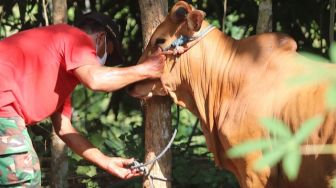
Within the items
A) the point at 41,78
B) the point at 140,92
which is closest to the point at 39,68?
the point at 41,78

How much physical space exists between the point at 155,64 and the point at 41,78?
64cm

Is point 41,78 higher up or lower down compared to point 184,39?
lower down

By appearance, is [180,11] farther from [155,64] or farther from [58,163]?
[58,163]

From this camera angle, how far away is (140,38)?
6.23m

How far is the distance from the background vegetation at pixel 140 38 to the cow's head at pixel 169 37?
145cm

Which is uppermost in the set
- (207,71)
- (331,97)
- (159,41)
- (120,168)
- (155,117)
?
(331,97)

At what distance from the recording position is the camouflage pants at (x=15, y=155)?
12.0 ft

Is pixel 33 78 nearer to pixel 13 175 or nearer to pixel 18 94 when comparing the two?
pixel 18 94

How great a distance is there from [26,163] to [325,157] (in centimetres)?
158

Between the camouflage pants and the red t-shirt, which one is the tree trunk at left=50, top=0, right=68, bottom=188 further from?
the camouflage pants

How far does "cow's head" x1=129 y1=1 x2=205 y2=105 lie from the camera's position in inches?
150

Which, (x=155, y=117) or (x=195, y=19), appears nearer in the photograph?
(x=195, y=19)

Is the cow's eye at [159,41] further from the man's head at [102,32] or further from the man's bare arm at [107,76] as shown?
the man's head at [102,32]

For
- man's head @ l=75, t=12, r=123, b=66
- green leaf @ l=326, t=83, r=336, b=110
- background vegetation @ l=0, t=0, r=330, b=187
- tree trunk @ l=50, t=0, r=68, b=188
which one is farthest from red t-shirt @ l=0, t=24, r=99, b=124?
green leaf @ l=326, t=83, r=336, b=110
